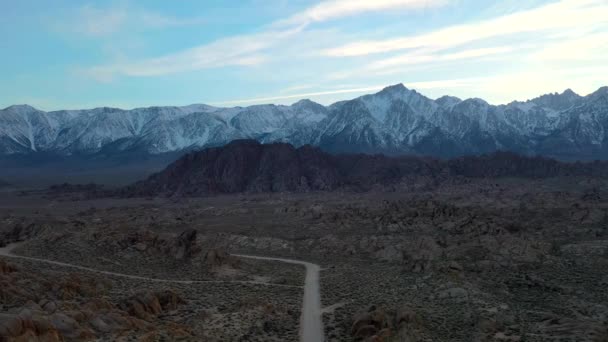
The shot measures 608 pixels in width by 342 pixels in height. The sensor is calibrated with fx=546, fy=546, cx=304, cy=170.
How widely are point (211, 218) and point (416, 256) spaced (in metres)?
47.9

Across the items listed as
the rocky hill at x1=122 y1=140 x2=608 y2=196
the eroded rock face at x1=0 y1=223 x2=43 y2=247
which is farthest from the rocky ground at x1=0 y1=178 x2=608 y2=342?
the rocky hill at x1=122 y1=140 x2=608 y2=196

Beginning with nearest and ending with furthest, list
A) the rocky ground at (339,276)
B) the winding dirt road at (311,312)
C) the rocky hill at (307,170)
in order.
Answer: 1. the rocky ground at (339,276)
2. the winding dirt road at (311,312)
3. the rocky hill at (307,170)

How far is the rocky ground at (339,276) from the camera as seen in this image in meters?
27.3

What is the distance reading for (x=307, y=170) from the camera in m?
151

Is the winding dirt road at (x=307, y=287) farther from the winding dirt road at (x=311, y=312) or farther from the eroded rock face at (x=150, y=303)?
the eroded rock face at (x=150, y=303)

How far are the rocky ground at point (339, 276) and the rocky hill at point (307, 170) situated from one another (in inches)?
2090

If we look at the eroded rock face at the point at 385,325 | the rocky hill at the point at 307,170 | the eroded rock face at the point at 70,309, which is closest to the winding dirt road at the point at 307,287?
the eroded rock face at the point at 385,325

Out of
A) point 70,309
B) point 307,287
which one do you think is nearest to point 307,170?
point 307,287

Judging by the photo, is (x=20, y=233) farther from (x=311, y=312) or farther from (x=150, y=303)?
(x=311, y=312)

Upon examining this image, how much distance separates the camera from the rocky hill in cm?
14250

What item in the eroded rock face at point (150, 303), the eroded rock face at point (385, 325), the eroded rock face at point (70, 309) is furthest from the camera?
the eroded rock face at point (150, 303)

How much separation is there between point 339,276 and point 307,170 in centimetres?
10645

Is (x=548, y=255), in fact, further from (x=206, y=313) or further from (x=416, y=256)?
(x=206, y=313)

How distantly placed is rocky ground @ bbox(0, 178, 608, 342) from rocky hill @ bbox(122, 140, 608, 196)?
174 feet
